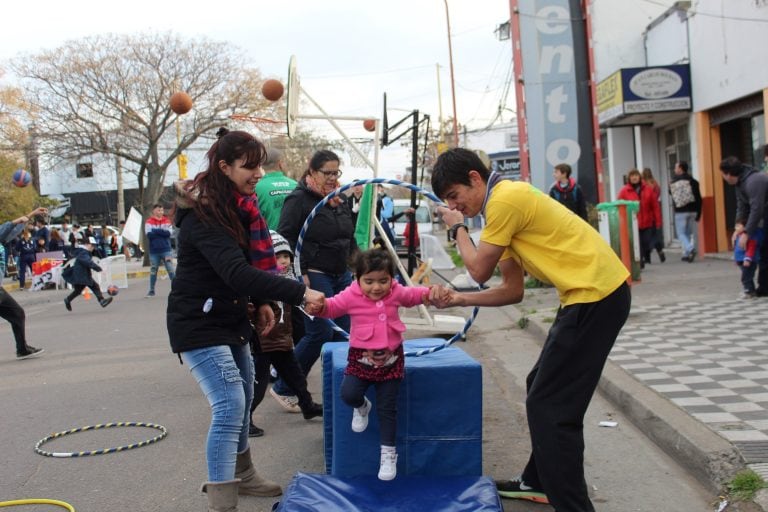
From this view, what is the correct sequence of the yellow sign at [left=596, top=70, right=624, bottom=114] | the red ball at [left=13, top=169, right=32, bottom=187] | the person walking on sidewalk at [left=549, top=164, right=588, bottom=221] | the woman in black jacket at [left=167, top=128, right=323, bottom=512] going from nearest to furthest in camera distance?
1. the woman in black jacket at [left=167, top=128, right=323, bottom=512]
2. the person walking on sidewalk at [left=549, top=164, right=588, bottom=221]
3. the red ball at [left=13, top=169, right=32, bottom=187]
4. the yellow sign at [left=596, top=70, right=624, bottom=114]

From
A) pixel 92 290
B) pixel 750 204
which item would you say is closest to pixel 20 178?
pixel 92 290

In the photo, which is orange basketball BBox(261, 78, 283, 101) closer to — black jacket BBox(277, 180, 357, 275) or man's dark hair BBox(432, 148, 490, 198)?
black jacket BBox(277, 180, 357, 275)

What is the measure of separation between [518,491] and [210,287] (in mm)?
2021

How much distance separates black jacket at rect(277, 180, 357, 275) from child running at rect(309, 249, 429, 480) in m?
1.94

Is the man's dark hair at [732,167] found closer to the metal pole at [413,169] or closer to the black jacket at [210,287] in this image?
the metal pole at [413,169]

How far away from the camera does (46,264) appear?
23078 mm

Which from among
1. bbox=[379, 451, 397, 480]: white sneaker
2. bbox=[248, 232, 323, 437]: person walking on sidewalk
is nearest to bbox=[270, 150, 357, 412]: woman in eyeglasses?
bbox=[248, 232, 323, 437]: person walking on sidewalk

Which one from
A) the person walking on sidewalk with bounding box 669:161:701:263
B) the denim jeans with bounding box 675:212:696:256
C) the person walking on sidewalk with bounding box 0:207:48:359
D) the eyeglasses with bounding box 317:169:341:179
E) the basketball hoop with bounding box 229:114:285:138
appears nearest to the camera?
the eyeglasses with bounding box 317:169:341:179

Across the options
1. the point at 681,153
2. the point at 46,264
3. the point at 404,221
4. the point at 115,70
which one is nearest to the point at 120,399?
the point at 681,153

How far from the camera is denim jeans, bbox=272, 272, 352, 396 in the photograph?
6.32 meters

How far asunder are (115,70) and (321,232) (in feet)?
100.0

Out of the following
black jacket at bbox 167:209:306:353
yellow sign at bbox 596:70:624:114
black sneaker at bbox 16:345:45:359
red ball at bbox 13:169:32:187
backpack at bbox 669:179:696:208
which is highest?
yellow sign at bbox 596:70:624:114

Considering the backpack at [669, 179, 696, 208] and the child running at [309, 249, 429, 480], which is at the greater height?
the backpack at [669, 179, 696, 208]

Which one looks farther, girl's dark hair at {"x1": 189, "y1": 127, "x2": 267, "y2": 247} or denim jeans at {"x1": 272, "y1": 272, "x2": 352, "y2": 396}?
denim jeans at {"x1": 272, "y1": 272, "x2": 352, "y2": 396}
